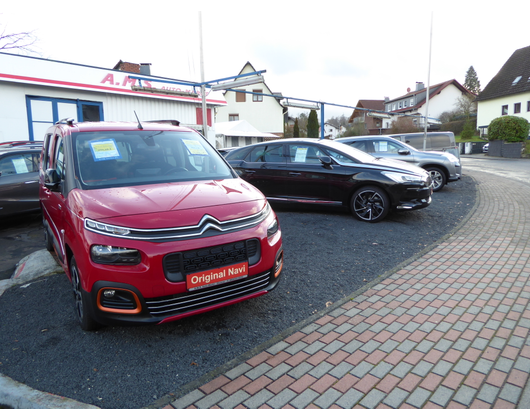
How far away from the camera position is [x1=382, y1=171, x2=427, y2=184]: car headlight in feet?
23.3

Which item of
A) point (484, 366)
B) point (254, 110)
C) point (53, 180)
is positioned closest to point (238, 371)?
point (484, 366)

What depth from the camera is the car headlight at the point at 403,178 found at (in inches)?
280

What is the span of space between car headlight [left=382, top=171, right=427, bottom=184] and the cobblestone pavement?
2.64 m

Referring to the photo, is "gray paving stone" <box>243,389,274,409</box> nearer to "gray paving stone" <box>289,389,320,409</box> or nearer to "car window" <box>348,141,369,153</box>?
"gray paving stone" <box>289,389,320,409</box>

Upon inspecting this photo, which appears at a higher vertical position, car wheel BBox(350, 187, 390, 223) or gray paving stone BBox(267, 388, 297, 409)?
car wheel BBox(350, 187, 390, 223)

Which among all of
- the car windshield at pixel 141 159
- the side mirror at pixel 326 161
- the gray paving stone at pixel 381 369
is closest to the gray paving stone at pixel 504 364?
the gray paving stone at pixel 381 369

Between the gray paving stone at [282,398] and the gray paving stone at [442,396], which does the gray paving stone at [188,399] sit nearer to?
the gray paving stone at [282,398]

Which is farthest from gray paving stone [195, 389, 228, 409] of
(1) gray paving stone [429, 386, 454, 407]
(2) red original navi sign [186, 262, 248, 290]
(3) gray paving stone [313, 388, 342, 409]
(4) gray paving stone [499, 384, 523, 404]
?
(4) gray paving stone [499, 384, 523, 404]

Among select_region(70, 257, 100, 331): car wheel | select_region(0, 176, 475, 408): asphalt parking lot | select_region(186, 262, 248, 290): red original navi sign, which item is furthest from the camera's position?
select_region(70, 257, 100, 331): car wheel

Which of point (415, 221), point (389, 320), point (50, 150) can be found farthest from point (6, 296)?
point (415, 221)

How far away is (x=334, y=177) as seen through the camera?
7.46m

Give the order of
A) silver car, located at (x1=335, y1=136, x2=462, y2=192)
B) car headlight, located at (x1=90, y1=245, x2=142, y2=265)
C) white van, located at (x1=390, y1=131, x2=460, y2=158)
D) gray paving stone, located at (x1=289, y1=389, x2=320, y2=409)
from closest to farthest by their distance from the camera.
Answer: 1. gray paving stone, located at (x1=289, y1=389, x2=320, y2=409)
2. car headlight, located at (x1=90, y1=245, x2=142, y2=265)
3. silver car, located at (x1=335, y1=136, x2=462, y2=192)
4. white van, located at (x1=390, y1=131, x2=460, y2=158)

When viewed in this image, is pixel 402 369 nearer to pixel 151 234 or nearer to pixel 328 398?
pixel 328 398

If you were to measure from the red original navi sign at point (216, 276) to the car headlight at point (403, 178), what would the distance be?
4.90 metres
